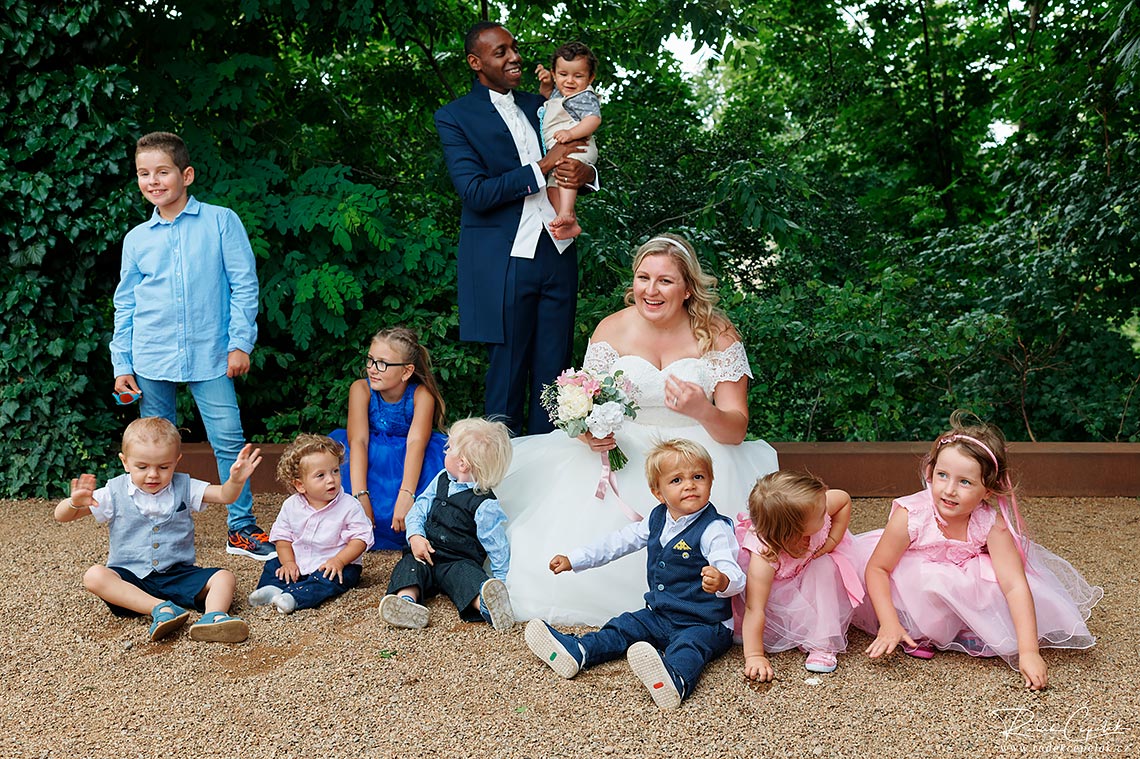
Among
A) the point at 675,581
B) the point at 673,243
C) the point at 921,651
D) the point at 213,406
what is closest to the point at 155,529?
the point at 213,406

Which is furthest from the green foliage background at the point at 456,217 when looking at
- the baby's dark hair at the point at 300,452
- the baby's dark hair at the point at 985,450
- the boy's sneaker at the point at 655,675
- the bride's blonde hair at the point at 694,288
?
the boy's sneaker at the point at 655,675

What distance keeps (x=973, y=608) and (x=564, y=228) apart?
2.41 m

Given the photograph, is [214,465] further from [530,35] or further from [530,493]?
[530,35]

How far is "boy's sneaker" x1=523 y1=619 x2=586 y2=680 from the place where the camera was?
3379mm

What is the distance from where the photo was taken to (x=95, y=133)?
18.8ft

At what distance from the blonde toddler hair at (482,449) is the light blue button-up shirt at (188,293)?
1.22 metres

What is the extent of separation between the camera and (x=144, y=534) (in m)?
3.96

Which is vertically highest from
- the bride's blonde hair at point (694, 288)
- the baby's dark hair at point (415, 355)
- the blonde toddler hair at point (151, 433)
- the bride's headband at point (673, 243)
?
the bride's headband at point (673, 243)

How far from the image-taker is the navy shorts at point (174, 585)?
395 cm

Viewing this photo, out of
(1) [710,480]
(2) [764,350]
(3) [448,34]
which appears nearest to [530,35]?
(3) [448,34]

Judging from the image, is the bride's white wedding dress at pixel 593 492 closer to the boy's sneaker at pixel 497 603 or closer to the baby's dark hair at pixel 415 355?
the boy's sneaker at pixel 497 603

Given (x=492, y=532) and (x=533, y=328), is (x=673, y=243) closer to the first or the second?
(x=533, y=328)

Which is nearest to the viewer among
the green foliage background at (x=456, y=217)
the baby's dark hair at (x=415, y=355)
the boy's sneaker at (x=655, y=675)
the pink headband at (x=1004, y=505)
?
the boy's sneaker at (x=655, y=675)
